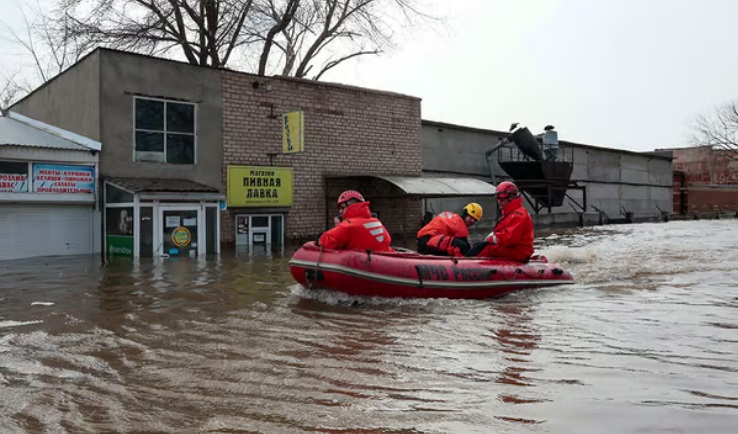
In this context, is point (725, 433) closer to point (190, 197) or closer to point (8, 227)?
point (190, 197)

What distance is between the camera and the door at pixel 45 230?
13909 mm

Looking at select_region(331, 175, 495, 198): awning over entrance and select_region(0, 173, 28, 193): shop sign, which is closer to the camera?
select_region(0, 173, 28, 193): shop sign

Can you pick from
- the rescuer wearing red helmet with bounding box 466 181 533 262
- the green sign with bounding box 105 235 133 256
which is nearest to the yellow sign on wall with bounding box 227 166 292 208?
the green sign with bounding box 105 235 133 256

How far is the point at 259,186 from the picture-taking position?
17.5 metres

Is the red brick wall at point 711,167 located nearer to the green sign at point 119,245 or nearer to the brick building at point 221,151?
the brick building at point 221,151

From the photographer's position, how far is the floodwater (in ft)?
11.6

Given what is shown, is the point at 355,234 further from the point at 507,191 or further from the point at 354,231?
the point at 507,191

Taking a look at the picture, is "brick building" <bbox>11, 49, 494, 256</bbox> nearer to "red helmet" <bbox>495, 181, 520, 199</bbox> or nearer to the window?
the window

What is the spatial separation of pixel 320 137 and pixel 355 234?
36.9ft

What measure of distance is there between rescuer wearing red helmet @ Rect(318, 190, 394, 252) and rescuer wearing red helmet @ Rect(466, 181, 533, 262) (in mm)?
1669

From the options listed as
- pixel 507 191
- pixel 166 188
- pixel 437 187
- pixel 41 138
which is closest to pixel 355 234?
pixel 507 191

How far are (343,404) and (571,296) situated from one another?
5.31 m

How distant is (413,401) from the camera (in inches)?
150

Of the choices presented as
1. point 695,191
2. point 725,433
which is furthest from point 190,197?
point 695,191
